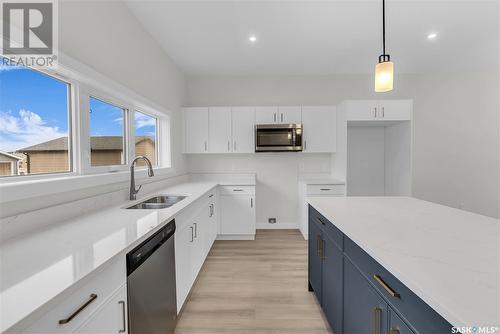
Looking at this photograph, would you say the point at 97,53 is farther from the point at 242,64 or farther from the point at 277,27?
the point at 242,64

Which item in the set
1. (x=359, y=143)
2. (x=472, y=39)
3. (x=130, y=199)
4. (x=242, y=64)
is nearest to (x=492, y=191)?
(x=359, y=143)

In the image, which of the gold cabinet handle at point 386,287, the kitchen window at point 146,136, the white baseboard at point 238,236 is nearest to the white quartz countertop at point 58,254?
the gold cabinet handle at point 386,287

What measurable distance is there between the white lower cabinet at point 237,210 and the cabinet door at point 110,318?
2432 mm

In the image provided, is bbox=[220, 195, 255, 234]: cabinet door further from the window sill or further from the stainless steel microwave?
the window sill

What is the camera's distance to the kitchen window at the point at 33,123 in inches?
49.6

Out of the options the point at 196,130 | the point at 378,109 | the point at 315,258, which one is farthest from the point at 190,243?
the point at 378,109

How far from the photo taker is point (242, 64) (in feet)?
11.6

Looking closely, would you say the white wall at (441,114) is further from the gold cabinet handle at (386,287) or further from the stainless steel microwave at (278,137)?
the gold cabinet handle at (386,287)

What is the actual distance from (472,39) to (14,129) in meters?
4.63

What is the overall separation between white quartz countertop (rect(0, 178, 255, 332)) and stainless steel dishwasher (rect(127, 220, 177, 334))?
3.2 inches

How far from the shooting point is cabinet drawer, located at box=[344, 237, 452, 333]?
2.21 feet

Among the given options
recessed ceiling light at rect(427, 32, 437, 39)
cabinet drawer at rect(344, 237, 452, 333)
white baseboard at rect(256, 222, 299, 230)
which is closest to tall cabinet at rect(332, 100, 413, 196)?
recessed ceiling light at rect(427, 32, 437, 39)

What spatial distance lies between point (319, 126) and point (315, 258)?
7.58ft

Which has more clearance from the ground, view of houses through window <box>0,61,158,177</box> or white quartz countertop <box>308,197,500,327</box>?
view of houses through window <box>0,61,158,177</box>
